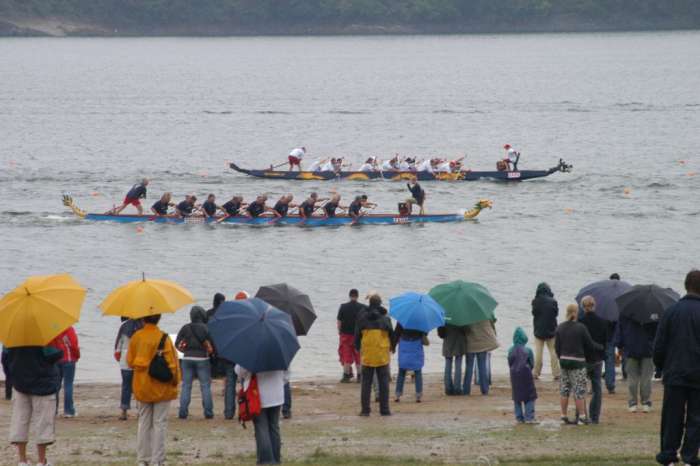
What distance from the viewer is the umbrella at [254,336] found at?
41.2ft

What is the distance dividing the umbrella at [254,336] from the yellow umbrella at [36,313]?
1462 mm

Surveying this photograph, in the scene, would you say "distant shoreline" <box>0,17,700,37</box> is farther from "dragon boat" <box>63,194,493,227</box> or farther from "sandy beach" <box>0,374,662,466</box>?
"sandy beach" <box>0,374,662,466</box>

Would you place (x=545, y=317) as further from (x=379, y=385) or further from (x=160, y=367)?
(x=160, y=367)

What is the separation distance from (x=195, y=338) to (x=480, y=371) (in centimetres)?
436

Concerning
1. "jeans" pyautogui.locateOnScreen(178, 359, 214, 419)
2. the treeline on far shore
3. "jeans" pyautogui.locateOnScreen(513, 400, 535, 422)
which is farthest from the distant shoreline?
"jeans" pyautogui.locateOnScreen(513, 400, 535, 422)

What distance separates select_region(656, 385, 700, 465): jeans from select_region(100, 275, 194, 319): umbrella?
15.9ft

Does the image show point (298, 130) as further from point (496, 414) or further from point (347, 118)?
point (496, 414)

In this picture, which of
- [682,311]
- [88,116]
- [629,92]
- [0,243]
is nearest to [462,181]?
[0,243]

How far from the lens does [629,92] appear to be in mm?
118250

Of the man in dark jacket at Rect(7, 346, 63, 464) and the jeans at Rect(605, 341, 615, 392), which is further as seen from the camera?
the jeans at Rect(605, 341, 615, 392)

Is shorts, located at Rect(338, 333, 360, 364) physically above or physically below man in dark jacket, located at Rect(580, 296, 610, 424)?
below

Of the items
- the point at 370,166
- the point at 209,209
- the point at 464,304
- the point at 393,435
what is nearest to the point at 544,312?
the point at 464,304

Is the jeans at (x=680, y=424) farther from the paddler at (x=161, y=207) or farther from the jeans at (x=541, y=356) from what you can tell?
the paddler at (x=161, y=207)

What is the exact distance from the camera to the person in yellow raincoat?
12.3m
